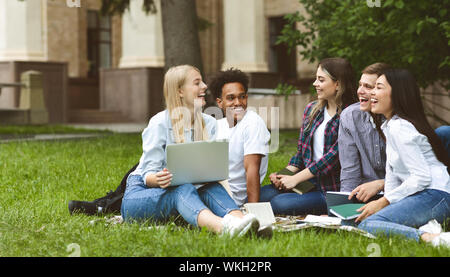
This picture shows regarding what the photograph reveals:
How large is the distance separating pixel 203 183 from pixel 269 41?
22757 mm

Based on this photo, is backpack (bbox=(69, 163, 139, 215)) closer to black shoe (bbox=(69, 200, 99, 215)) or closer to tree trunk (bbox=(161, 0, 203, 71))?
black shoe (bbox=(69, 200, 99, 215))

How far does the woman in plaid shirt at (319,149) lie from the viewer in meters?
5.30

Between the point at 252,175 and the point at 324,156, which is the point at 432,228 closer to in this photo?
the point at 324,156

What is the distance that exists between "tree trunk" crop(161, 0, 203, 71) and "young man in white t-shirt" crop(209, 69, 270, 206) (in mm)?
7353

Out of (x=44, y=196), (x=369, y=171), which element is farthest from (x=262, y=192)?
(x=44, y=196)

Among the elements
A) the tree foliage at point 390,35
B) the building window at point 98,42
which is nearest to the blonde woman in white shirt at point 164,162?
the tree foliage at point 390,35

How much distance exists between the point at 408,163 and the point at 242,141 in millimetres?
1302

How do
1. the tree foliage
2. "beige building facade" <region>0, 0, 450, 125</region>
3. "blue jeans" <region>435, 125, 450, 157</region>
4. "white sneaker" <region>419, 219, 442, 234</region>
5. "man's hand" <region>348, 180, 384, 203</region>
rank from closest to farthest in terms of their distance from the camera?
"white sneaker" <region>419, 219, 442, 234</region>
"blue jeans" <region>435, 125, 450, 157</region>
"man's hand" <region>348, 180, 384, 203</region>
the tree foliage
"beige building facade" <region>0, 0, 450, 125</region>

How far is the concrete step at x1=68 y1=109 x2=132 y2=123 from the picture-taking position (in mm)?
22141

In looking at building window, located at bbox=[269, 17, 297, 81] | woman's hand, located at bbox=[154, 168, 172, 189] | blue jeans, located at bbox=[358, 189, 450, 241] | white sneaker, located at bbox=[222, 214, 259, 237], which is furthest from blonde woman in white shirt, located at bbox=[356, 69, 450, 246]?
building window, located at bbox=[269, 17, 297, 81]

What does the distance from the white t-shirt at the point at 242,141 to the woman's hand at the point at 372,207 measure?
92cm

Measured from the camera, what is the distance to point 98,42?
88.2ft

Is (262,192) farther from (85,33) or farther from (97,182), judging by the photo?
(85,33)

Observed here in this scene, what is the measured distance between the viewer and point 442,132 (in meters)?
4.79
